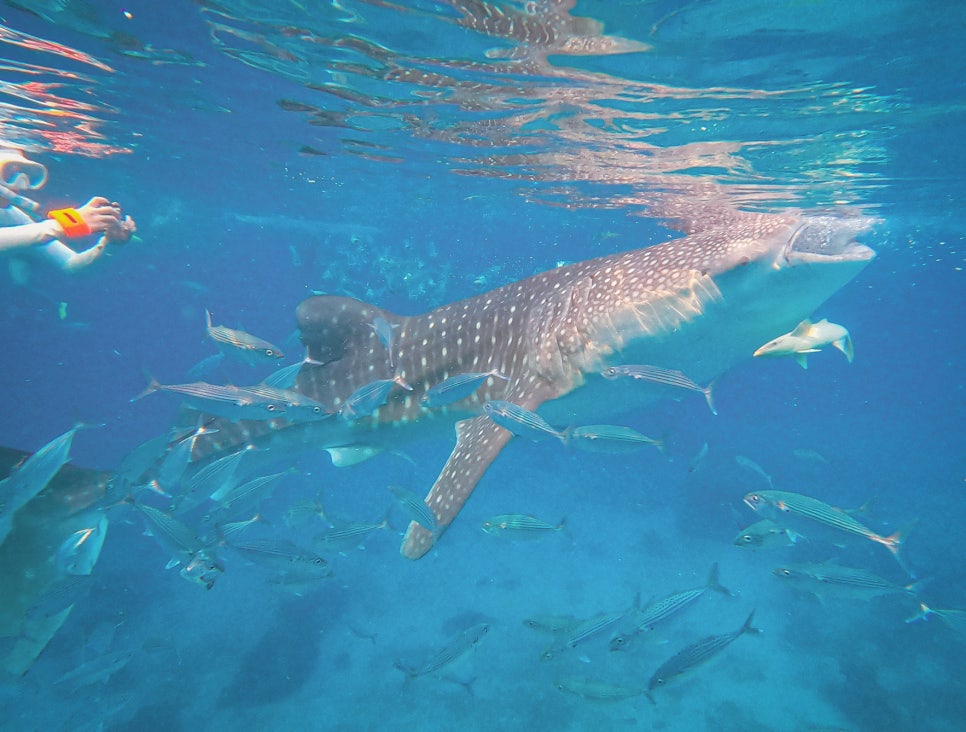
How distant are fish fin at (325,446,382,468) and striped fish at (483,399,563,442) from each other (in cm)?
244

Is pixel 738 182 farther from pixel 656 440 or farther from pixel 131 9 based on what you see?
pixel 131 9

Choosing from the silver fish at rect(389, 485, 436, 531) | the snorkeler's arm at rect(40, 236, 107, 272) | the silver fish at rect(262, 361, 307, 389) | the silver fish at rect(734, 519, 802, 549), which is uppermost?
the snorkeler's arm at rect(40, 236, 107, 272)

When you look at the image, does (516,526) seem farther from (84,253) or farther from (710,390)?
(84,253)

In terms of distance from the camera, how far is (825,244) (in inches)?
143

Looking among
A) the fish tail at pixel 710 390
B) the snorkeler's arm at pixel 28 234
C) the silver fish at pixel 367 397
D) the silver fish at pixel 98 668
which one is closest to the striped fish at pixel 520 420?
the silver fish at pixel 367 397

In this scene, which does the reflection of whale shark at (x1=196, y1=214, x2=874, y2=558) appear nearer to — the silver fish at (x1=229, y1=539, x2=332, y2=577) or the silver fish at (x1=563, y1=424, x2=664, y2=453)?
the silver fish at (x1=563, y1=424, x2=664, y2=453)

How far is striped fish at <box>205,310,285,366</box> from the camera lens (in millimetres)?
5789

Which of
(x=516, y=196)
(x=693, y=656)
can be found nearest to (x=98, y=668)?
(x=693, y=656)

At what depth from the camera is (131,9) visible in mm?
7727

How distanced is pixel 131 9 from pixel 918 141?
14.9m

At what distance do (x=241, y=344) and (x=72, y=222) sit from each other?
2.05m

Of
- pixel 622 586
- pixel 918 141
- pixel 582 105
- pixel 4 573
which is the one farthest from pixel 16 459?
pixel 918 141

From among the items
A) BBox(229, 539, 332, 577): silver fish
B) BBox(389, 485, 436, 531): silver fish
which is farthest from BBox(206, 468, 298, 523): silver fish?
BBox(389, 485, 436, 531): silver fish

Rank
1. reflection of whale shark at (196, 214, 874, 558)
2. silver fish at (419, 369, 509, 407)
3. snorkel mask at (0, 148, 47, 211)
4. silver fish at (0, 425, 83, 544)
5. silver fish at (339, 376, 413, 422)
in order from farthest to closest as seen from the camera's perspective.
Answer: snorkel mask at (0, 148, 47, 211)
silver fish at (339, 376, 413, 422)
silver fish at (419, 369, 509, 407)
silver fish at (0, 425, 83, 544)
reflection of whale shark at (196, 214, 874, 558)
